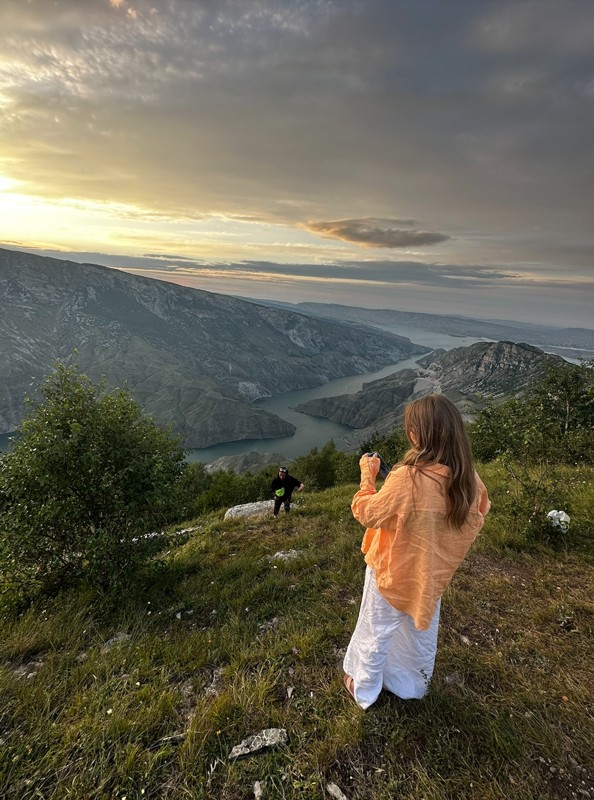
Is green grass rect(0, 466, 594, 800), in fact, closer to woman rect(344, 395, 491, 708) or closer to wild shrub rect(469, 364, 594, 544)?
woman rect(344, 395, 491, 708)

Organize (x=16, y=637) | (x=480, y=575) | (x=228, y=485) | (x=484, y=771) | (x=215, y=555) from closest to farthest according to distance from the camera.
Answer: (x=484, y=771)
(x=16, y=637)
(x=480, y=575)
(x=215, y=555)
(x=228, y=485)

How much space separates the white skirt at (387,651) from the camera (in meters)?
3.68

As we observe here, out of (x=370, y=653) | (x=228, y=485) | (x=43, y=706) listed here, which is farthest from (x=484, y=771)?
(x=228, y=485)

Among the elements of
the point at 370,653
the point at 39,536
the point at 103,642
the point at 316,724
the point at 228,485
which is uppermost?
the point at 370,653

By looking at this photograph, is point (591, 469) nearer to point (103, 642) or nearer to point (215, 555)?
point (215, 555)

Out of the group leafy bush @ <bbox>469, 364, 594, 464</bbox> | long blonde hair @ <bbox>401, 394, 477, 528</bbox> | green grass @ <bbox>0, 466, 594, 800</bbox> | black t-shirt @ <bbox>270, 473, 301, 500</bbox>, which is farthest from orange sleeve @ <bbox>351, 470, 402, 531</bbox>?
black t-shirt @ <bbox>270, 473, 301, 500</bbox>

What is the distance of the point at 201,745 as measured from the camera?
11.8 ft

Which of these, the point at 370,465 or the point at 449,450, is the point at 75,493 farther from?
the point at 449,450

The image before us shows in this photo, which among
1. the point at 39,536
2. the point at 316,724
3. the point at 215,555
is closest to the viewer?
the point at 316,724

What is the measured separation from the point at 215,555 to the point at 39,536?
4.37 m

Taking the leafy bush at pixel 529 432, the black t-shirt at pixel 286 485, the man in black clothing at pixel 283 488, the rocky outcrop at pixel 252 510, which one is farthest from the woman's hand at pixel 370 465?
the rocky outcrop at pixel 252 510

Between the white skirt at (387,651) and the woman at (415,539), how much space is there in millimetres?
10

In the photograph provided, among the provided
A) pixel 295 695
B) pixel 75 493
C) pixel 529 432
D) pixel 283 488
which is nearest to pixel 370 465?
pixel 295 695

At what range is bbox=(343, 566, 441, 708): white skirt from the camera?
368cm
